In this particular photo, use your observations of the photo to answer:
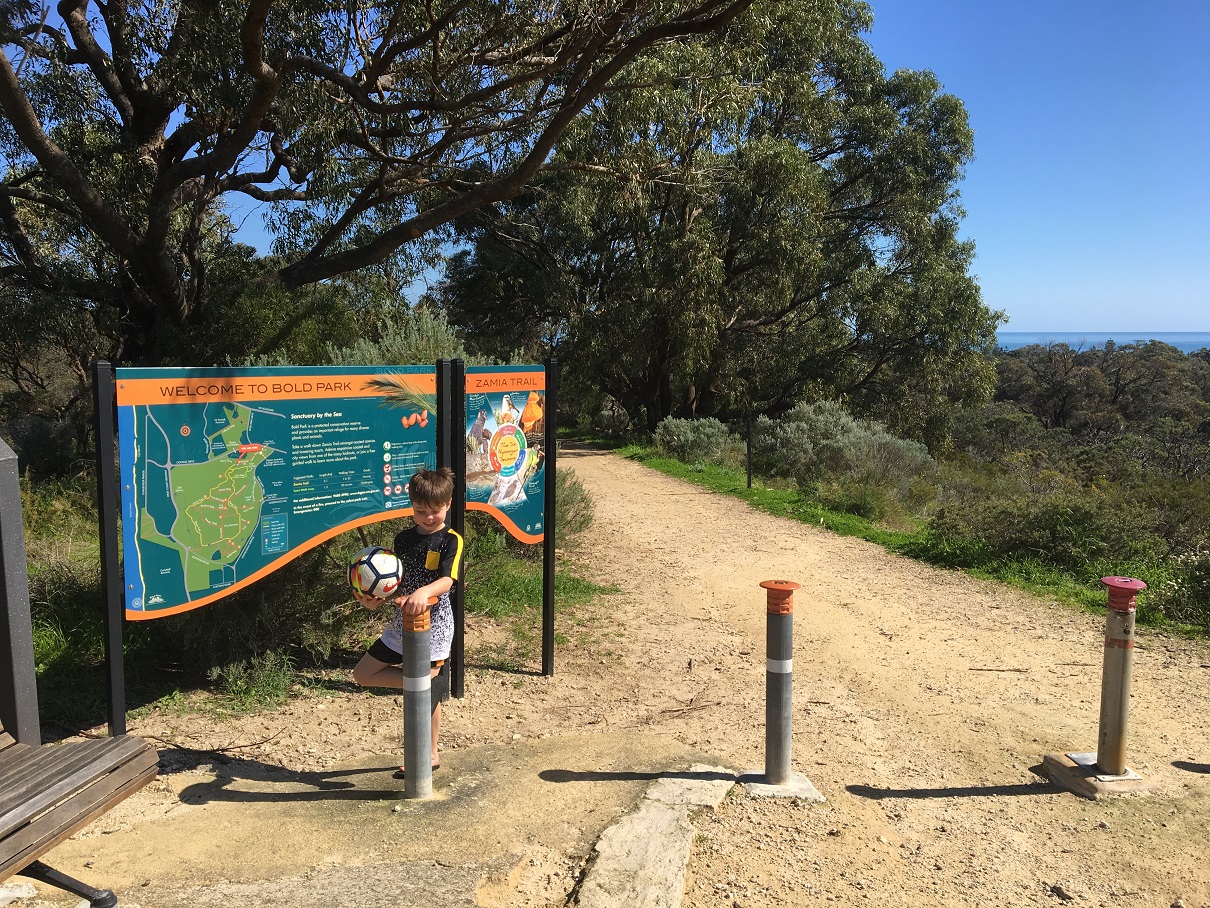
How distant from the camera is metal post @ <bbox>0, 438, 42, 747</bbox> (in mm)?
2998

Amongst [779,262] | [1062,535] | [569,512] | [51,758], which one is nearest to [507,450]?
[51,758]

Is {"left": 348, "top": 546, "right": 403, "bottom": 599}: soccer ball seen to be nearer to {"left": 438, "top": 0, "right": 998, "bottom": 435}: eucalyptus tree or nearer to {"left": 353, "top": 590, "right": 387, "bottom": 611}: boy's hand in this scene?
{"left": 353, "top": 590, "right": 387, "bottom": 611}: boy's hand

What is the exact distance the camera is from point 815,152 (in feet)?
83.7

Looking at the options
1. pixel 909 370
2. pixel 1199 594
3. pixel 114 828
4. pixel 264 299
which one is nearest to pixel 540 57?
pixel 264 299

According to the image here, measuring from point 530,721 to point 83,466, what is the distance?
350 inches

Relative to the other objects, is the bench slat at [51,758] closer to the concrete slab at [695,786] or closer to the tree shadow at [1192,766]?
the concrete slab at [695,786]

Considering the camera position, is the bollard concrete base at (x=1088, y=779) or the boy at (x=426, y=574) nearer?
the boy at (x=426, y=574)

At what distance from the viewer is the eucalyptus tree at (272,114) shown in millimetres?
10688

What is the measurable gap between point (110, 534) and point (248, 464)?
0.65 m

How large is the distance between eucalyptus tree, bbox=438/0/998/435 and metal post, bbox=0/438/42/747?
14933 millimetres

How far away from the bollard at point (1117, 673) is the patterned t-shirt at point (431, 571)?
2803 mm

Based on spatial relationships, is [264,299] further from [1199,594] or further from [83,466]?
[1199,594]

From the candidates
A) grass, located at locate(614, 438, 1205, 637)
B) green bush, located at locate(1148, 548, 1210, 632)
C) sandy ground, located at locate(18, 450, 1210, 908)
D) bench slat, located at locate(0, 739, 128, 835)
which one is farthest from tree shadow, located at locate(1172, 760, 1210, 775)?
bench slat, located at locate(0, 739, 128, 835)

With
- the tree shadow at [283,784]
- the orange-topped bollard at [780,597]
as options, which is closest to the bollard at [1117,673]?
the orange-topped bollard at [780,597]
